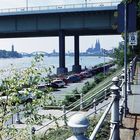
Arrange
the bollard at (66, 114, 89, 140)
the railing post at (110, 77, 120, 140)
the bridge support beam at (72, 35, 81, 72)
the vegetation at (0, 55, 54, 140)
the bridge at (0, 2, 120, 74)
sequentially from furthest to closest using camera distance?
the bridge support beam at (72, 35, 81, 72) < the bridge at (0, 2, 120, 74) < the railing post at (110, 77, 120, 140) < the vegetation at (0, 55, 54, 140) < the bollard at (66, 114, 89, 140)

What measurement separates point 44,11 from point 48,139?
185 ft

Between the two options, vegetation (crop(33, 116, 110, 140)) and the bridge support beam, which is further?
the bridge support beam

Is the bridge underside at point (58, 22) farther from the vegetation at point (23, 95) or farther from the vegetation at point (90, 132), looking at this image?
the vegetation at point (23, 95)

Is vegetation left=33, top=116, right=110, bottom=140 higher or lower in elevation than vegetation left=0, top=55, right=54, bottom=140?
lower

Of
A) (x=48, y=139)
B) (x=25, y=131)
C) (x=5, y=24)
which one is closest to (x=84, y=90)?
(x=48, y=139)

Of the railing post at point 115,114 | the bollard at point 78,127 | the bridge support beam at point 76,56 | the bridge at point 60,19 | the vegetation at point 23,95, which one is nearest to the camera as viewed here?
the bollard at point 78,127

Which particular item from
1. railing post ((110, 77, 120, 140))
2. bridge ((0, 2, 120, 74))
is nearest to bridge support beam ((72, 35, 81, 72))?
bridge ((0, 2, 120, 74))

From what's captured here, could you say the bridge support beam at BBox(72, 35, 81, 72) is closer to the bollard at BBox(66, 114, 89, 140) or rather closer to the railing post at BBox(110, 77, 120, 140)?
the railing post at BBox(110, 77, 120, 140)

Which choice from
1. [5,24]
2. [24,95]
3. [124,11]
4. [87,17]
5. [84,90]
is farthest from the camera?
[5,24]

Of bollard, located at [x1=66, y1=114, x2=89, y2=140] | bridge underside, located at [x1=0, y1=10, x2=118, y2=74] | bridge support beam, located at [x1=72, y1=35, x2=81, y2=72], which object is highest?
bridge underside, located at [x1=0, y1=10, x2=118, y2=74]

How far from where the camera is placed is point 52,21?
2739 inches

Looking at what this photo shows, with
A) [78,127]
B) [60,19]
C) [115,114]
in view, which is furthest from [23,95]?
[60,19]

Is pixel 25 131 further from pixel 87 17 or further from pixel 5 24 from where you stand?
pixel 5 24

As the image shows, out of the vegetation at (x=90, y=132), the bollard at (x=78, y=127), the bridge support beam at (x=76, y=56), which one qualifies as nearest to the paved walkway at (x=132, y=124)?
the vegetation at (x=90, y=132)
